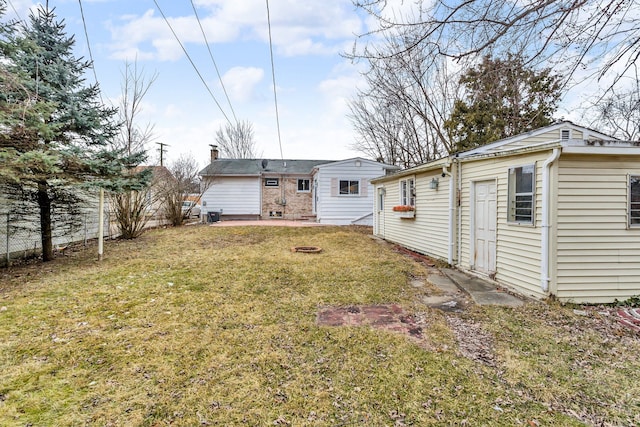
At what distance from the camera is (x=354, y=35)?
3.94 metres

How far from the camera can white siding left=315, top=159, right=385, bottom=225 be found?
16.5 meters

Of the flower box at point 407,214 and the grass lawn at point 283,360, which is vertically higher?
the flower box at point 407,214

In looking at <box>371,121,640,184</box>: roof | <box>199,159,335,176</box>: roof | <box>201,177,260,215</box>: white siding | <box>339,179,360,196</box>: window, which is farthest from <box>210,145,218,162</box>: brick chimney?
<box>371,121,640,184</box>: roof

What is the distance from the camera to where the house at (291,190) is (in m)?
16.7

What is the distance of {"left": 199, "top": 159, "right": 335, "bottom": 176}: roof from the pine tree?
35.1ft

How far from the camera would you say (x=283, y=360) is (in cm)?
310

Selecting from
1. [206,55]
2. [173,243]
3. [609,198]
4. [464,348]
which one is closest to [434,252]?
[609,198]

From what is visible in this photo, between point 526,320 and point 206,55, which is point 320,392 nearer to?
point 526,320

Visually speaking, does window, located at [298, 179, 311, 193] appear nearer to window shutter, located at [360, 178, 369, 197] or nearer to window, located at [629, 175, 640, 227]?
window shutter, located at [360, 178, 369, 197]

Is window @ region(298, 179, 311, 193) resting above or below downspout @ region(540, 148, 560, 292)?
above

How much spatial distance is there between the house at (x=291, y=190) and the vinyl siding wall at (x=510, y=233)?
32.6ft

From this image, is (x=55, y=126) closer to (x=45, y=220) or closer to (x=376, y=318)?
(x=45, y=220)

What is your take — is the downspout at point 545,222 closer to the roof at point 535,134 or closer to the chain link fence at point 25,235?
the roof at point 535,134

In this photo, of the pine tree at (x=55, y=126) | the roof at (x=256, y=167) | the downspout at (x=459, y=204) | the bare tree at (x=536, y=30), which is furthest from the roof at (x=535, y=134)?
the roof at (x=256, y=167)
